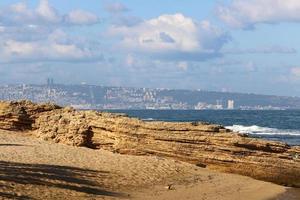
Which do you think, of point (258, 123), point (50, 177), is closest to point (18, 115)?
point (50, 177)

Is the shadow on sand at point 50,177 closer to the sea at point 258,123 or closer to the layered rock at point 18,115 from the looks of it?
the layered rock at point 18,115

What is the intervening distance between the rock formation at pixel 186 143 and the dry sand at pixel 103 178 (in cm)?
74

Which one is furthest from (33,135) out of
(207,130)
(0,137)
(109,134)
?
(207,130)

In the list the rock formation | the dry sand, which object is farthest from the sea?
the dry sand

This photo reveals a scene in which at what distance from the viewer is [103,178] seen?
69.3 ft

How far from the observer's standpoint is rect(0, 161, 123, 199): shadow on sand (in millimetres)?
17719

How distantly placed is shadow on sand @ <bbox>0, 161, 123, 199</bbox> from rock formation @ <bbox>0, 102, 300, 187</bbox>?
626cm

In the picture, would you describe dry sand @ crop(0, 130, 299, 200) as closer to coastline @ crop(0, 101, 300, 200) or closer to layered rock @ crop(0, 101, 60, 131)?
coastline @ crop(0, 101, 300, 200)

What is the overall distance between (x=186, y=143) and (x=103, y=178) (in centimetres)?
695

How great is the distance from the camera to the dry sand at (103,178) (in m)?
17.9

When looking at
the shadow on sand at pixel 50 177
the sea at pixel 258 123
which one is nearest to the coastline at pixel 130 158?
the shadow on sand at pixel 50 177

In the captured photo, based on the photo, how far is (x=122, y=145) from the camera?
92.8 feet

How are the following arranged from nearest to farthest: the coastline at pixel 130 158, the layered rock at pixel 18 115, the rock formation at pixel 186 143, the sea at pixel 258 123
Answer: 1. the coastline at pixel 130 158
2. the rock formation at pixel 186 143
3. the layered rock at pixel 18 115
4. the sea at pixel 258 123

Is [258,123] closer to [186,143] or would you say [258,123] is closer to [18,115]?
[18,115]
